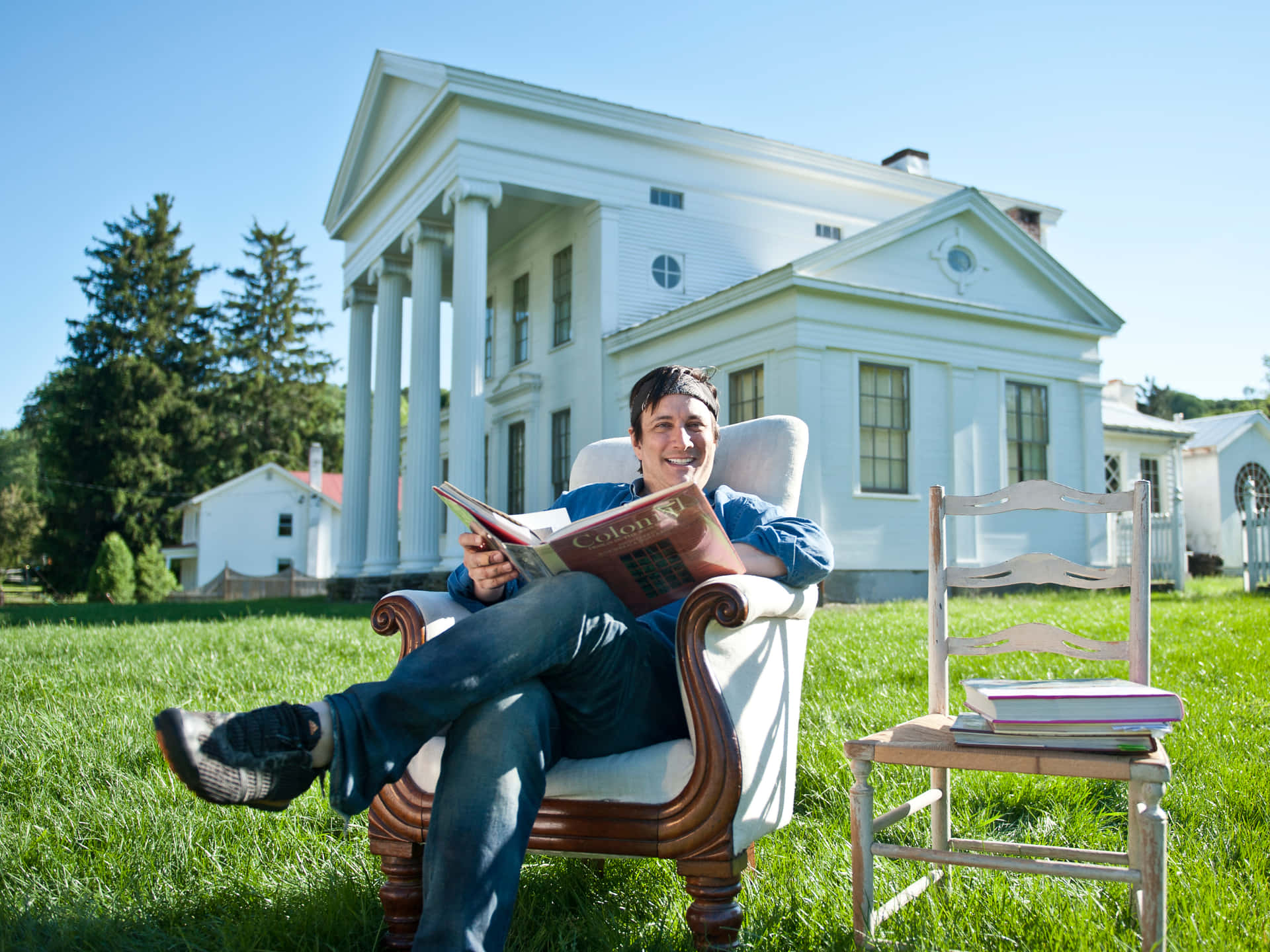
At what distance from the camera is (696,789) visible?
210 cm

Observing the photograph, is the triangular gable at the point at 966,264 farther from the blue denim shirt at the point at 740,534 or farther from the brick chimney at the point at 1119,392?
the brick chimney at the point at 1119,392

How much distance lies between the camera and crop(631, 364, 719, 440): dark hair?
2.87m

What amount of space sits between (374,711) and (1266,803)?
2.75m

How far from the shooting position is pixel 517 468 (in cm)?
1706

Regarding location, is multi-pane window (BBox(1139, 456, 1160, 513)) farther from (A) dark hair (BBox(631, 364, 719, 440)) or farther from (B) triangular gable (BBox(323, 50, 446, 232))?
(A) dark hair (BBox(631, 364, 719, 440))

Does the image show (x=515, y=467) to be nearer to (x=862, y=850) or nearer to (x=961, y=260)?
(x=961, y=260)

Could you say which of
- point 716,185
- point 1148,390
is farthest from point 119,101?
point 1148,390

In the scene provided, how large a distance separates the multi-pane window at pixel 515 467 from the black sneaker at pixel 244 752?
14.9 metres

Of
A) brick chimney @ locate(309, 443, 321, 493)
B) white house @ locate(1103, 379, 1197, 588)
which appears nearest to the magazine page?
white house @ locate(1103, 379, 1197, 588)

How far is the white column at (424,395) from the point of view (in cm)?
1468

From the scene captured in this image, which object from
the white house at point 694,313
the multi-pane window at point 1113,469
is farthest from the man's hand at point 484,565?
the multi-pane window at point 1113,469

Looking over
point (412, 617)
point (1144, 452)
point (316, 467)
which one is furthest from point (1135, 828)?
point (316, 467)

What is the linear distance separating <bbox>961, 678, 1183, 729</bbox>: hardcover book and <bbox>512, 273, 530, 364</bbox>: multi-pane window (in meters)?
15.3

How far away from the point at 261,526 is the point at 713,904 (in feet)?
121
